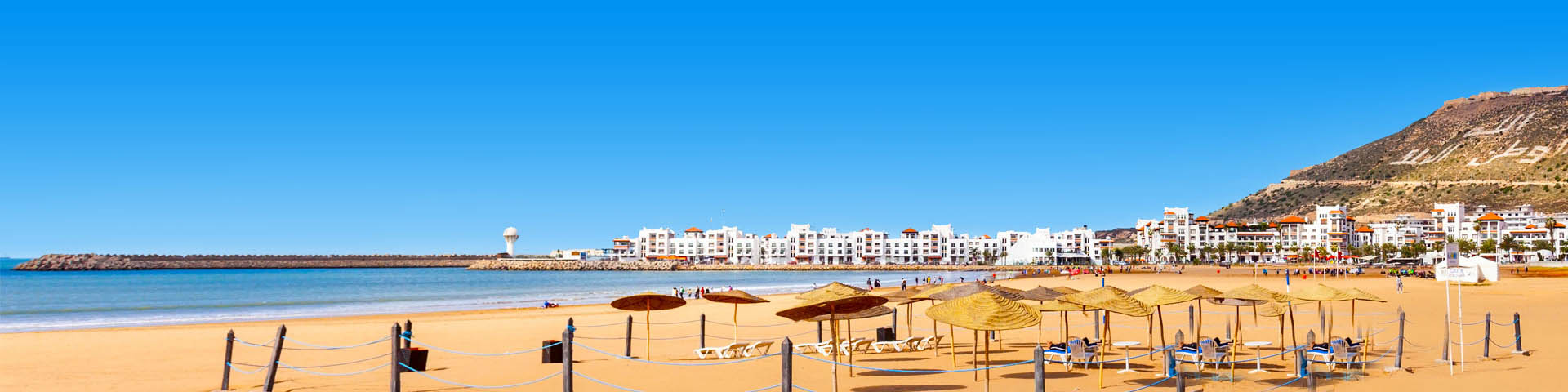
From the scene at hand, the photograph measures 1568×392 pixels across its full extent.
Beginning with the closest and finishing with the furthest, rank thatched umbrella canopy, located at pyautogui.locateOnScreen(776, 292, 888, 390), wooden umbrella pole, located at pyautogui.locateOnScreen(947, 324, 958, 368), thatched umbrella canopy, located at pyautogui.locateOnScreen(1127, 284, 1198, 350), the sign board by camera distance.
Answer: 1. thatched umbrella canopy, located at pyautogui.locateOnScreen(776, 292, 888, 390)
2. the sign board
3. thatched umbrella canopy, located at pyautogui.locateOnScreen(1127, 284, 1198, 350)
4. wooden umbrella pole, located at pyautogui.locateOnScreen(947, 324, 958, 368)

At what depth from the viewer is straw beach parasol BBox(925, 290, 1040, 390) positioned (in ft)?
37.6

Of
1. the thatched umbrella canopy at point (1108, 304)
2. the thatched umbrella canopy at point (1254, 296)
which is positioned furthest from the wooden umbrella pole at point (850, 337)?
the thatched umbrella canopy at point (1254, 296)

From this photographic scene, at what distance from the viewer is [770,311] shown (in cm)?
3275

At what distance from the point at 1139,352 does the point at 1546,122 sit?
536 feet

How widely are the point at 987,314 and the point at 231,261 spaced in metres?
176

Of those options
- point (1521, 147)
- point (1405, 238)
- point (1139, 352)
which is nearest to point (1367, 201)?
point (1521, 147)

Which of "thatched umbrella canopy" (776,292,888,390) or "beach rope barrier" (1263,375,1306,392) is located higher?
"thatched umbrella canopy" (776,292,888,390)

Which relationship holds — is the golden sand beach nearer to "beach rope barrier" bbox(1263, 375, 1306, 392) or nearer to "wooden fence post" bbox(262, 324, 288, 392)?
"beach rope barrier" bbox(1263, 375, 1306, 392)

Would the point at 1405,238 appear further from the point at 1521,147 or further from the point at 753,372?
the point at 753,372

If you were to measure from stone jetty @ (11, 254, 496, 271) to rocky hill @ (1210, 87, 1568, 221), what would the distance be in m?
136

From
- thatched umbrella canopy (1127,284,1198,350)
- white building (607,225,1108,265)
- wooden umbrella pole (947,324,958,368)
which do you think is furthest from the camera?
white building (607,225,1108,265)

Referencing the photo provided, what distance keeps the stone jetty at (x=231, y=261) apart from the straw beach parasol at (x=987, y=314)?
16386cm

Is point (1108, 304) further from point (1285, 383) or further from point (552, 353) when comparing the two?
point (552, 353)

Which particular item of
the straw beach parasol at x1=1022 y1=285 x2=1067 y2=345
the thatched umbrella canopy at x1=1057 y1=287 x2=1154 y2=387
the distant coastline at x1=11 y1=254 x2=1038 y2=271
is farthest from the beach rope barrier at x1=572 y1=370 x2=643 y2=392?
the distant coastline at x1=11 y1=254 x2=1038 y2=271
